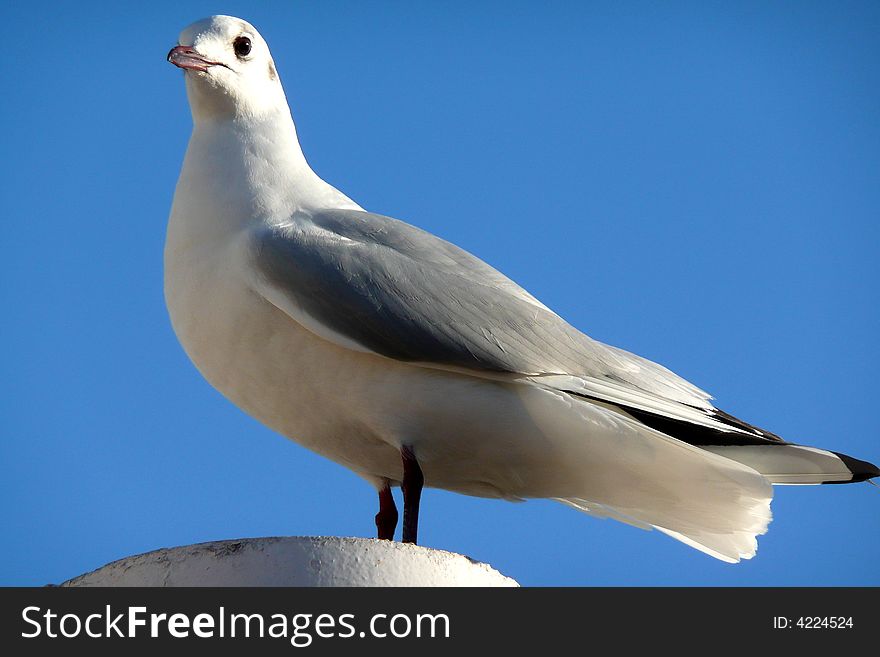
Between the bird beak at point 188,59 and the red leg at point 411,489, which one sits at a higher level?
the bird beak at point 188,59

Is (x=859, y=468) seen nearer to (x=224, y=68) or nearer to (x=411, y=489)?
(x=411, y=489)

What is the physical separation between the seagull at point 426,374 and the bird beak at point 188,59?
0.01 metres

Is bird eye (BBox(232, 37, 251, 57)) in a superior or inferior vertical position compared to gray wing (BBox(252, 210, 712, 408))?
superior

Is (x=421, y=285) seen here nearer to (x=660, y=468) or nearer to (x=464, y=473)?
(x=464, y=473)

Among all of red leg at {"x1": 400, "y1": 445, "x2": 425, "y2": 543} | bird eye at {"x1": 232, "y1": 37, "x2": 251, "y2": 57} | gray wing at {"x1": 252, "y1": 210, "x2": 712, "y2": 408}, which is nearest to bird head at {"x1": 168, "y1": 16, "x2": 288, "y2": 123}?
bird eye at {"x1": 232, "y1": 37, "x2": 251, "y2": 57}

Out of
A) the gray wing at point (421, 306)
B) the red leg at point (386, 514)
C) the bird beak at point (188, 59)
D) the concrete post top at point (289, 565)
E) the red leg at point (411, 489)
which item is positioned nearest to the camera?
the concrete post top at point (289, 565)

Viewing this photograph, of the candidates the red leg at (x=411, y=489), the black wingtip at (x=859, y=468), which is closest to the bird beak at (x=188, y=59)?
the red leg at (x=411, y=489)

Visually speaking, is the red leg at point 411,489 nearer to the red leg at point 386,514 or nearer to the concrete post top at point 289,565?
the red leg at point 386,514

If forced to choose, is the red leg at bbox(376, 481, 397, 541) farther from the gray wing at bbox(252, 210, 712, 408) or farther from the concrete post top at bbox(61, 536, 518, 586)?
the concrete post top at bbox(61, 536, 518, 586)

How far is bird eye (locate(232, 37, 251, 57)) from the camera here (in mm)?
5738

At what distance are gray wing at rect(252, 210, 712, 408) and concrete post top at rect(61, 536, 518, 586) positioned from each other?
1.11 m

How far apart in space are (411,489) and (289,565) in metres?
1.24

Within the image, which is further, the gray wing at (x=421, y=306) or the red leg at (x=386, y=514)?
the red leg at (x=386, y=514)

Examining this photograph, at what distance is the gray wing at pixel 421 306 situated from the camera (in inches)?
195
